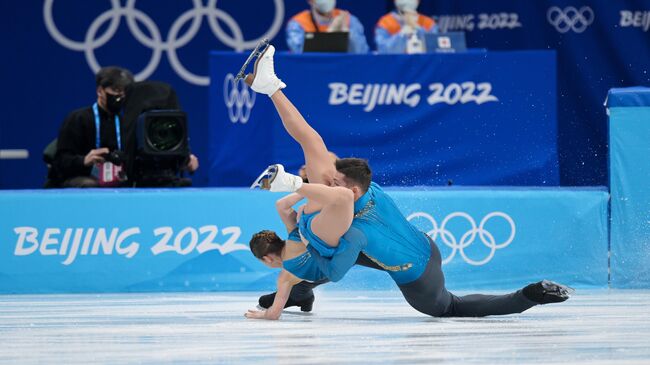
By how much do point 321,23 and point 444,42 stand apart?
191 centimetres

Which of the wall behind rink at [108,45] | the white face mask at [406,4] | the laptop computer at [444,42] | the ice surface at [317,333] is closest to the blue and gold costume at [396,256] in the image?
the ice surface at [317,333]

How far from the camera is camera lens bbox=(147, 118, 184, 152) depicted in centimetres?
980

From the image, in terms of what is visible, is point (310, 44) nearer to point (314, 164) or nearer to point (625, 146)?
point (625, 146)

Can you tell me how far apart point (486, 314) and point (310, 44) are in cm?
449

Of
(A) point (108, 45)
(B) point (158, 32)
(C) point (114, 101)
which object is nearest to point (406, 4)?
(B) point (158, 32)

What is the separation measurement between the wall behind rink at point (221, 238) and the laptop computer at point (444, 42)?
2407 mm

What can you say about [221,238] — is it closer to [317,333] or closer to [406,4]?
[317,333]

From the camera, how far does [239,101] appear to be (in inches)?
440

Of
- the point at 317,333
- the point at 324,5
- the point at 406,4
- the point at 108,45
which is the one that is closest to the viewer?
the point at 317,333

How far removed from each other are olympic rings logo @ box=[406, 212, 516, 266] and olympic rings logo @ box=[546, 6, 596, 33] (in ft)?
16.6

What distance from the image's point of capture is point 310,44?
11266 millimetres

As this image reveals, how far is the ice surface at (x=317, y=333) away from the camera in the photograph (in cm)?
545

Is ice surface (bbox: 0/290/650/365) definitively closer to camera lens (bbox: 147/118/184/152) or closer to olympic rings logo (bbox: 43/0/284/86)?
camera lens (bbox: 147/118/184/152)

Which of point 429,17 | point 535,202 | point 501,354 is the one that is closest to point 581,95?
point 429,17
